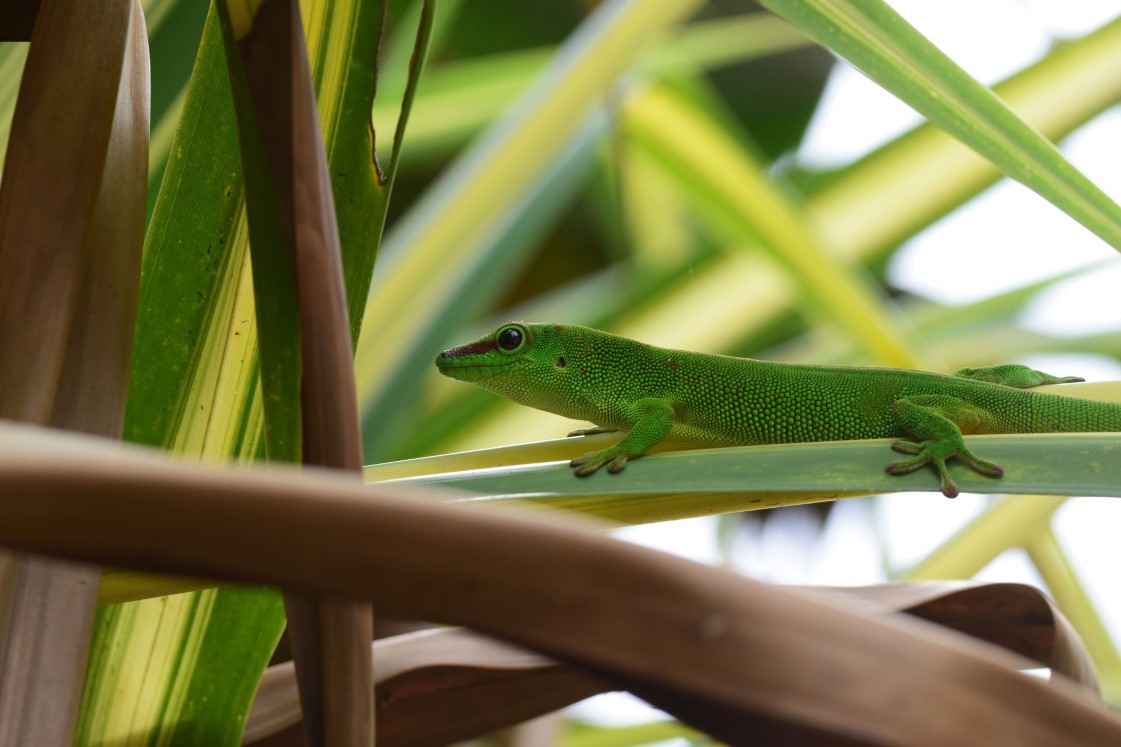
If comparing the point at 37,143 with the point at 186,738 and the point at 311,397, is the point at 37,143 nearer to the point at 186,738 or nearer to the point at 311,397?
the point at 311,397

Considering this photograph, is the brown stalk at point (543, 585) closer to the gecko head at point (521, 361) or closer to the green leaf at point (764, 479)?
the green leaf at point (764, 479)

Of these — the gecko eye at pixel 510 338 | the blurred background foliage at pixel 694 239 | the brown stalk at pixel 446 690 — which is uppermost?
the blurred background foliage at pixel 694 239

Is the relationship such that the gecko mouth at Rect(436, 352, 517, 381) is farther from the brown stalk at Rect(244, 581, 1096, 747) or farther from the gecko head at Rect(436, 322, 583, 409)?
the brown stalk at Rect(244, 581, 1096, 747)

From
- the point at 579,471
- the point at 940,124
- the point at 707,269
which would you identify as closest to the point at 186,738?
the point at 579,471

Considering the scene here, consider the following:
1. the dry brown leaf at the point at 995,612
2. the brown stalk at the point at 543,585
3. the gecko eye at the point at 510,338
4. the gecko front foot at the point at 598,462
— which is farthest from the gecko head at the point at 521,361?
the brown stalk at the point at 543,585

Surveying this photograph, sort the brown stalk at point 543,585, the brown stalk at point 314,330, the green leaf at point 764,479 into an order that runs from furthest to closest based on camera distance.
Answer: the green leaf at point 764,479
the brown stalk at point 314,330
the brown stalk at point 543,585

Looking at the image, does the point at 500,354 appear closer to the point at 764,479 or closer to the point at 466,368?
the point at 466,368
